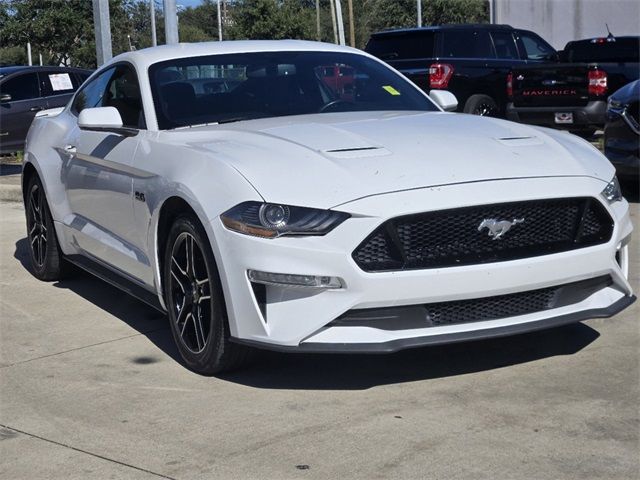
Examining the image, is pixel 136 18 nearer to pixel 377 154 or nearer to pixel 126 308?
pixel 126 308

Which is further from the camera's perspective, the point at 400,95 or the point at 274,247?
the point at 400,95

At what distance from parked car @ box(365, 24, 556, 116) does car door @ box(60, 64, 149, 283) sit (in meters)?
9.50

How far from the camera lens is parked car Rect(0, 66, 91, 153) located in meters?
16.9

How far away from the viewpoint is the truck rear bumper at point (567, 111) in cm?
1474

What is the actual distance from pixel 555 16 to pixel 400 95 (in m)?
29.0

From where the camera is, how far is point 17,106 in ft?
56.2

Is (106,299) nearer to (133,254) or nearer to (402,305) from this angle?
(133,254)

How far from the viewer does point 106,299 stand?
6891 millimetres

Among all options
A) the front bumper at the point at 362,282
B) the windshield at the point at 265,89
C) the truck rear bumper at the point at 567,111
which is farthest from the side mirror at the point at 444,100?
the truck rear bumper at the point at 567,111

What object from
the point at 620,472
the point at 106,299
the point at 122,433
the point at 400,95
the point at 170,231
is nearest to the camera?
the point at 620,472

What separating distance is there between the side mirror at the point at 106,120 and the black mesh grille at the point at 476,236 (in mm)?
1916

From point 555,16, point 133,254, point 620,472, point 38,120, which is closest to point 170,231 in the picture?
point 133,254

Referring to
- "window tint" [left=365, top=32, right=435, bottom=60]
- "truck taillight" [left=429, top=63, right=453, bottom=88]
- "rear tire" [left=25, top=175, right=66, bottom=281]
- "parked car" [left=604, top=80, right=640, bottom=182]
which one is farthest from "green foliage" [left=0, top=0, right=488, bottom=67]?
"rear tire" [left=25, top=175, right=66, bottom=281]

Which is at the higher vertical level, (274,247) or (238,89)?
(238,89)
